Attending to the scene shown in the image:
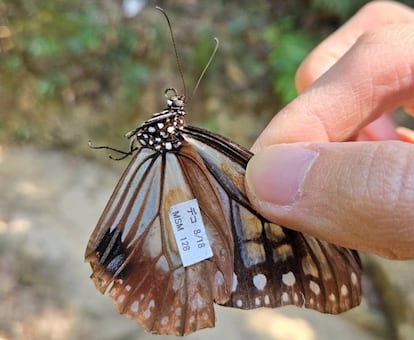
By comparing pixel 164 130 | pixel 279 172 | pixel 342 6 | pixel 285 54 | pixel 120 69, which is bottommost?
pixel 279 172

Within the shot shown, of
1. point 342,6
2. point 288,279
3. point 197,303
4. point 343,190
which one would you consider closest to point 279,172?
point 343,190

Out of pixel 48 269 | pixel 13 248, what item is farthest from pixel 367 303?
pixel 13 248

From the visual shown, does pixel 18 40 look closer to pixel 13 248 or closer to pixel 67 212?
pixel 67 212

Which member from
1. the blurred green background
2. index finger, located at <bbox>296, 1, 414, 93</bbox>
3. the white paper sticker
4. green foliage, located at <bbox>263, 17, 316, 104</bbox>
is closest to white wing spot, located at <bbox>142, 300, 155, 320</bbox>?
the white paper sticker

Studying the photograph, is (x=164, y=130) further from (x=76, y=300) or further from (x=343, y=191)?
(x=76, y=300)

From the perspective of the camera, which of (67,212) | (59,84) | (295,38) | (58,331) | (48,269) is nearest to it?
(58,331)

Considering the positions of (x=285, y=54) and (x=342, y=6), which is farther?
(x=342, y=6)
